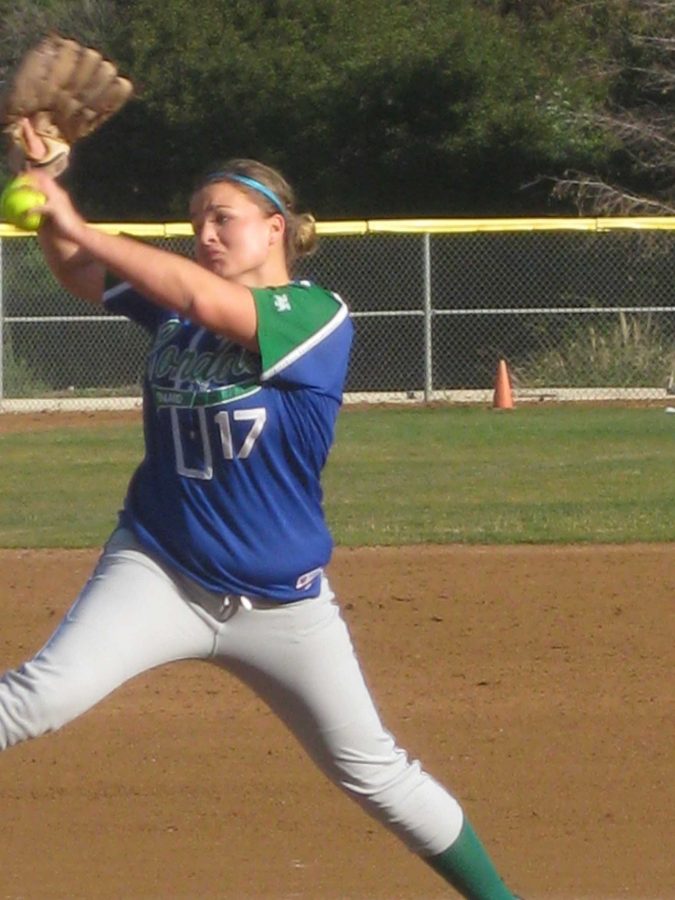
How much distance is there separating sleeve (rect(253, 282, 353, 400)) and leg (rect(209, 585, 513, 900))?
1.65 feet

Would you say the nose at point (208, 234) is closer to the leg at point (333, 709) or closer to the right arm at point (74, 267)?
the right arm at point (74, 267)

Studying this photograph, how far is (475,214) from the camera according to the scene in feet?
82.2

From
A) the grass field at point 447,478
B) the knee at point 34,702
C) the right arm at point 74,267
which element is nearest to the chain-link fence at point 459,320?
the grass field at point 447,478

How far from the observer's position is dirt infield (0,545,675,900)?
4.91 meters

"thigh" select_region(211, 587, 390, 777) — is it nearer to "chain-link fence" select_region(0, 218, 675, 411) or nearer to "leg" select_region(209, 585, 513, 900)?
"leg" select_region(209, 585, 513, 900)

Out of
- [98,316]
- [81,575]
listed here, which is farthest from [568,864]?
[98,316]

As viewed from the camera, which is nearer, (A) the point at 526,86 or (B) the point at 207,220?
(B) the point at 207,220

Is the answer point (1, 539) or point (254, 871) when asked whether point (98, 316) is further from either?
point (254, 871)

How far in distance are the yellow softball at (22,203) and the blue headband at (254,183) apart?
47cm

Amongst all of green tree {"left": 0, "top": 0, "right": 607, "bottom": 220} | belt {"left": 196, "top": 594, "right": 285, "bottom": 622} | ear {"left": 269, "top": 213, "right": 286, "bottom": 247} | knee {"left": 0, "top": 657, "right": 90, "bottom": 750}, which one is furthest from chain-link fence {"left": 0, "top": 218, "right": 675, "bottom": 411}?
knee {"left": 0, "top": 657, "right": 90, "bottom": 750}

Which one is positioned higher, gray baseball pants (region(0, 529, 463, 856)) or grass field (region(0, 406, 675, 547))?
gray baseball pants (region(0, 529, 463, 856))

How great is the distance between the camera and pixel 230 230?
3732 millimetres

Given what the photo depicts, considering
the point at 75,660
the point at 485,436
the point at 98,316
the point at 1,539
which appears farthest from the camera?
the point at 98,316

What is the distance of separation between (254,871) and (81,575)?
455 cm
